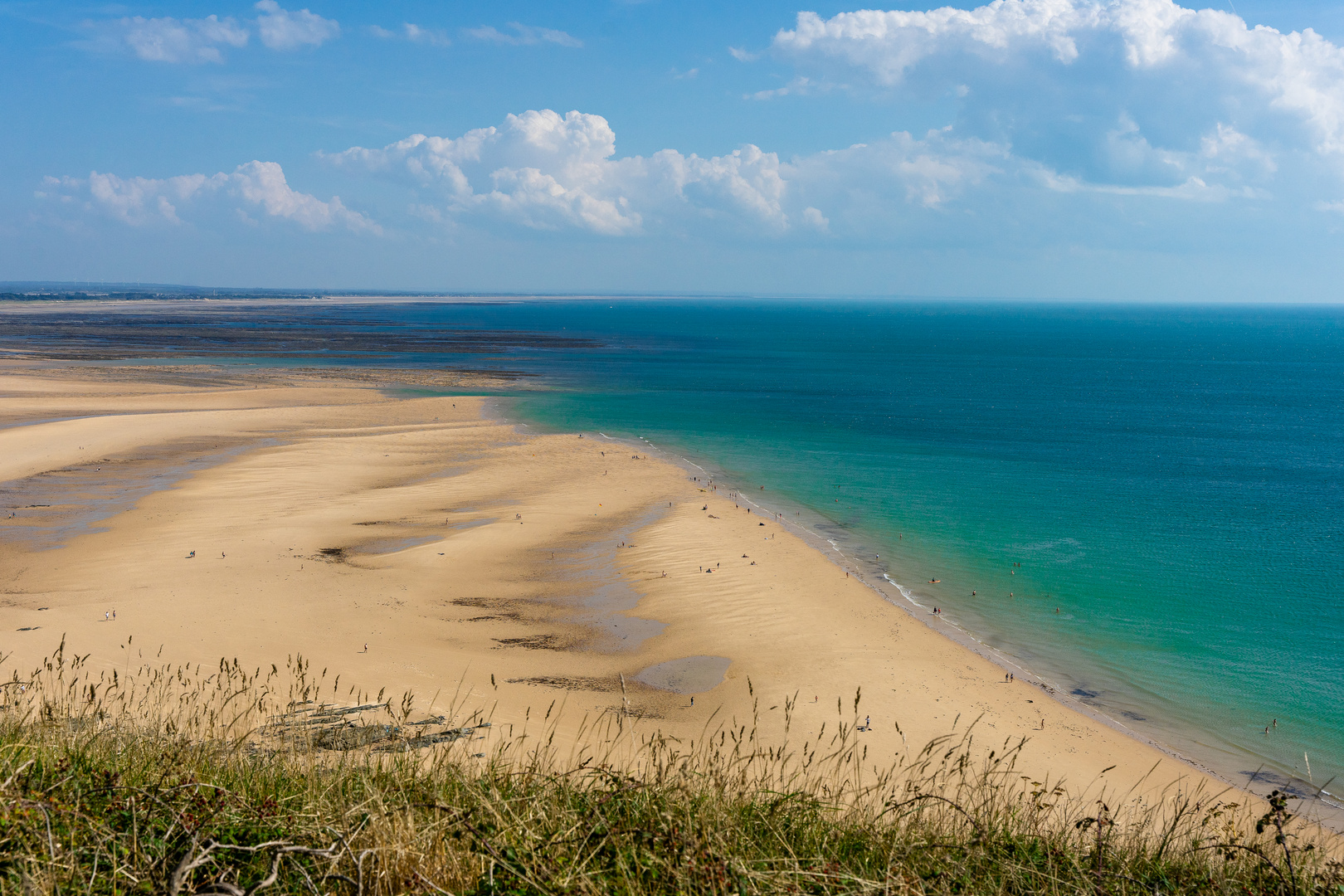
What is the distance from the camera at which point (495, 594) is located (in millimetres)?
20500

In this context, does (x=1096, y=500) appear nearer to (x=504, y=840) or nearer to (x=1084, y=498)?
(x=1084, y=498)

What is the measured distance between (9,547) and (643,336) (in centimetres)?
11810

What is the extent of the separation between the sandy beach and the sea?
2.79m

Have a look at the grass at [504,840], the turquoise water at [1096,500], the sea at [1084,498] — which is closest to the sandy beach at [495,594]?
the grass at [504,840]

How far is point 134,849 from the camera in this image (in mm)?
3520

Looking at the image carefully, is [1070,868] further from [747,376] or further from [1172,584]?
[747,376]

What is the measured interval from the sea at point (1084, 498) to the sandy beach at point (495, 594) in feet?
9.14

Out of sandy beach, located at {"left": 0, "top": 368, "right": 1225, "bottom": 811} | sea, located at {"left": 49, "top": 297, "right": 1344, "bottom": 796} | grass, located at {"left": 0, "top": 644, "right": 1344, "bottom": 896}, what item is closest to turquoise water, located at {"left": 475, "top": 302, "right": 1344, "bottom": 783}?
sea, located at {"left": 49, "top": 297, "right": 1344, "bottom": 796}

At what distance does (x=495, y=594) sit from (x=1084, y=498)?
26.9 metres

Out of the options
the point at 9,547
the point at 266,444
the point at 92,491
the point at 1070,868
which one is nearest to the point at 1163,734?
the point at 1070,868

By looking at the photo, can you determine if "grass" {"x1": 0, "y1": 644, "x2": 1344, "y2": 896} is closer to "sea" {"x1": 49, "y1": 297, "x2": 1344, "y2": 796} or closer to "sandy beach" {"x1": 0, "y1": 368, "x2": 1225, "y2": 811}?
"sandy beach" {"x1": 0, "y1": 368, "x2": 1225, "y2": 811}

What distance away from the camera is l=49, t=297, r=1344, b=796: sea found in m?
17.9

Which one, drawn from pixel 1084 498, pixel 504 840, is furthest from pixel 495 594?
pixel 1084 498

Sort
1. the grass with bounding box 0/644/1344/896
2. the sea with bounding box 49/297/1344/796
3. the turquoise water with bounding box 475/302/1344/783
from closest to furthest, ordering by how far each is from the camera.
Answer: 1. the grass with bounding box 0/644/1344/896
2. the sea with bounding box 49/297/1344/796
3. the turquoise water with bounding box 475/302/1344/783
